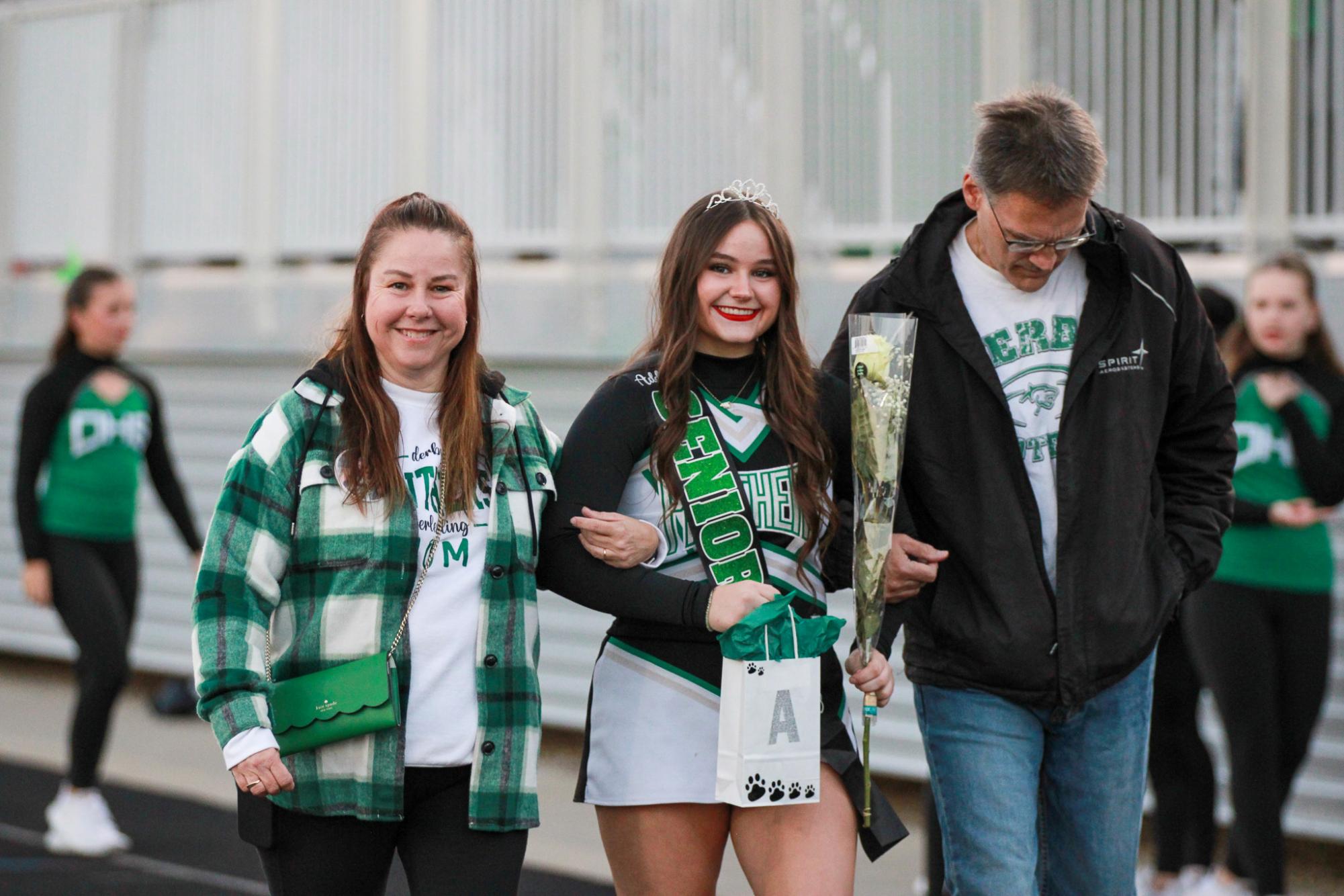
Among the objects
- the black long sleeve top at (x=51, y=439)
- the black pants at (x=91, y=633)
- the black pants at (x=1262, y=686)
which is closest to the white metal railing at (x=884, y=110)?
the black pants at (x=1262, y=686)

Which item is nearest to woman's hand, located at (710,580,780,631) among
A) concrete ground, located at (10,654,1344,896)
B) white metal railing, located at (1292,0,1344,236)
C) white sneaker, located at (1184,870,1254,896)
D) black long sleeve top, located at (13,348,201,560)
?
concrete ground, located at (10,654,1344,896)

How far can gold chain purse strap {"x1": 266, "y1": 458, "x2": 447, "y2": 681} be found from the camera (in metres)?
3.50

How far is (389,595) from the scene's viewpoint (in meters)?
3.50

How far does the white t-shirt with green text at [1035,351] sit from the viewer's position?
3.73 m

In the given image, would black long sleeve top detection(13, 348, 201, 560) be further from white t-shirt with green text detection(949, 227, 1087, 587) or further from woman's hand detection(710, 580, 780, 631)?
white t-shirt with green text detection(949, 227, 1087, 587)

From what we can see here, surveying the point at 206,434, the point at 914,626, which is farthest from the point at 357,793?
the point at 206,434

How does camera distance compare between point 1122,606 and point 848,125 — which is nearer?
point 1122,606

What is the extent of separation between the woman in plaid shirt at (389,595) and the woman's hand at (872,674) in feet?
1.57

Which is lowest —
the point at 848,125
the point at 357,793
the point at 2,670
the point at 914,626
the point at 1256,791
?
the point at 2,670

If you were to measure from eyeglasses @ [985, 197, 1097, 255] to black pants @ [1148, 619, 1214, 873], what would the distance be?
9.79ft

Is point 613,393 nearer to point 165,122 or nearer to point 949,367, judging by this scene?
point 949,367

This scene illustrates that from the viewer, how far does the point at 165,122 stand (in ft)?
38.8

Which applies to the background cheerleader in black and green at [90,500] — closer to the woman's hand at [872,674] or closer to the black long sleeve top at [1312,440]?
the black long sleeve top at [1312,440]

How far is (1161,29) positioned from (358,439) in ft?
17.3
